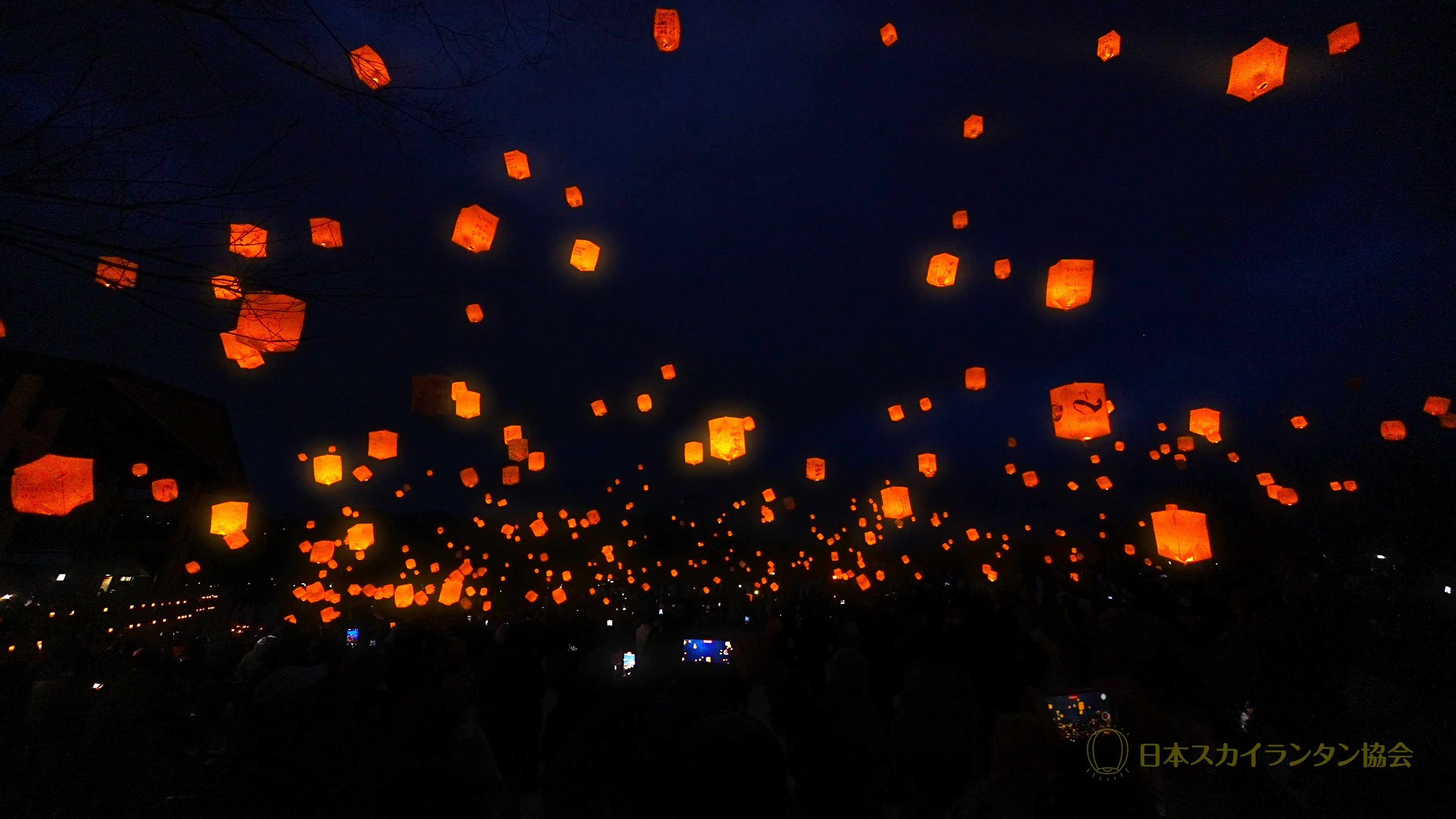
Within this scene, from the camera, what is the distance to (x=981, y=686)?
493cm

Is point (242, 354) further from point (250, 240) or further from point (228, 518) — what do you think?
point (228, 518)

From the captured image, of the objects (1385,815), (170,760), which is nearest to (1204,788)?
(1385,815)

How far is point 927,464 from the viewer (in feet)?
36.4

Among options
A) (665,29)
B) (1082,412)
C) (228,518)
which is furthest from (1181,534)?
(228,518)

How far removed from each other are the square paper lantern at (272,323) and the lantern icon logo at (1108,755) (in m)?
5.08

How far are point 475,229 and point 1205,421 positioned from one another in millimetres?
10813

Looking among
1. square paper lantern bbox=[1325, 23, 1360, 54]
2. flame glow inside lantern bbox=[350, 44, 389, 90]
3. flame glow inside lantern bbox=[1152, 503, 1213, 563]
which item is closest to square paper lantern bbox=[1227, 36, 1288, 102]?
square paper lantern bbox=[1325, 23, 1360, 54]

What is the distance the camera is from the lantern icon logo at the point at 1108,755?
2914 mm

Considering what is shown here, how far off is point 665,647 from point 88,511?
17985 mm

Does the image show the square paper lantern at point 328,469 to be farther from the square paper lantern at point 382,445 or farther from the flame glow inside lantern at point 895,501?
the flame glow inside lantern at point 895,501

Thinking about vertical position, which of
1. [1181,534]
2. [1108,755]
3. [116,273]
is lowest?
[1108,755]

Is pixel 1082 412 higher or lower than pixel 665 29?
lower

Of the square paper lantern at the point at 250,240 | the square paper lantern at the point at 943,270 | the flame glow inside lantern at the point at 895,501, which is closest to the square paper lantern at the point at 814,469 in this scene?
the flame glow inside lantern at the point at 895,501

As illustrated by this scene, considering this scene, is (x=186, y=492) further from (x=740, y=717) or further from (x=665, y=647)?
(x=740, y=717)
